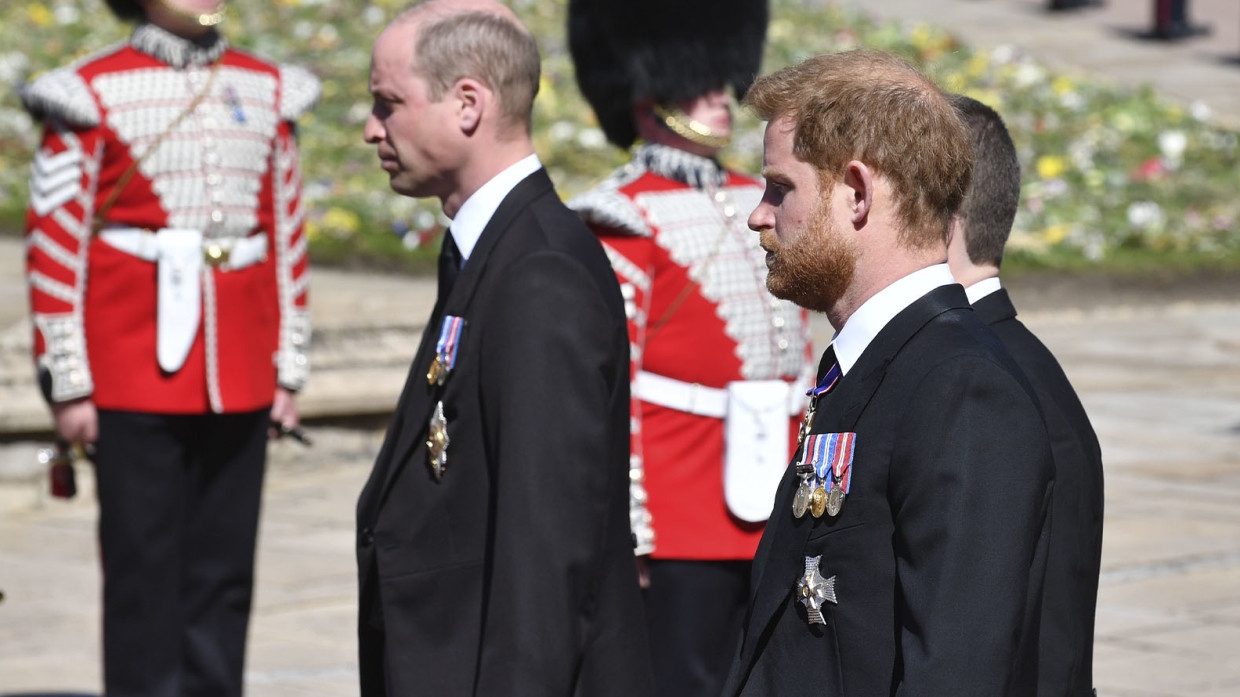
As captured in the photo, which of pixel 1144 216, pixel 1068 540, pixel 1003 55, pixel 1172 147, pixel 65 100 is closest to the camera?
pixel 1068 540

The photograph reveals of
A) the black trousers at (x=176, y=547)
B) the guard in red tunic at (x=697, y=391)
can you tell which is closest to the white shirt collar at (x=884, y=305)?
the guard in red tunic at (x=697, y=391)

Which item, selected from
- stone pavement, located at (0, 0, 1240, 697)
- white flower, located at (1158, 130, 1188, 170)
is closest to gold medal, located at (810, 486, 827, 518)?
stone pavement, located at (0, 0, 1240, 697)

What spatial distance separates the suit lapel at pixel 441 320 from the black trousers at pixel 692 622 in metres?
1.22

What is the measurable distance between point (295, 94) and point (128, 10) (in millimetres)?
512

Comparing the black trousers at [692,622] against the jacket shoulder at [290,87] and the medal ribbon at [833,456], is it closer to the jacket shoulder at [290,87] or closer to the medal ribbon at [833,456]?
the jacket shoulder at [290,87]

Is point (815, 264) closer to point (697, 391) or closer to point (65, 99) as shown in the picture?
point (697, 391)

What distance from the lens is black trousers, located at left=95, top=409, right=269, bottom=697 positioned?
4758 mm

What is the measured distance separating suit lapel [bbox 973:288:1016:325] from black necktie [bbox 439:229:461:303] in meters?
0.84

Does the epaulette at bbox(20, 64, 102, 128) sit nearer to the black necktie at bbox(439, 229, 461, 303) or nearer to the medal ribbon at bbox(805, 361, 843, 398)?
the black necktie at bbox(439, 229, 461, 303)

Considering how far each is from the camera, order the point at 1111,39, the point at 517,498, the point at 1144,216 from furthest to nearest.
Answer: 1. the point at 1111,39
2. the point at 1144,216
3. the point at 517,498

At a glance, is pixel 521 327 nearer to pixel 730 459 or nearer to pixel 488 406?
pixel 488 406

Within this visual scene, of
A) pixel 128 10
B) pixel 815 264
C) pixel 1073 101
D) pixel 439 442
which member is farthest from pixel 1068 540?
pixel 1073 101

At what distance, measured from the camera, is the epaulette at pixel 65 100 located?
4746 millimetres

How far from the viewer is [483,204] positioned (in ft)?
10.8
